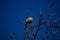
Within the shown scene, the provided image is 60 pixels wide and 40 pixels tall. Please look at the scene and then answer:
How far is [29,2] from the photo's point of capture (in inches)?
82.8

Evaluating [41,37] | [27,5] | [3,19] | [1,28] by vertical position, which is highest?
[27,5]

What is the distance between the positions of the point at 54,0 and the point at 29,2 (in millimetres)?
422

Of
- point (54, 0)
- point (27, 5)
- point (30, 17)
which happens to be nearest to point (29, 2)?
point (27, 5)

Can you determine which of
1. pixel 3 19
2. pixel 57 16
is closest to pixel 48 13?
pixel 57 16

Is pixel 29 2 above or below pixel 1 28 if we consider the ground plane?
above

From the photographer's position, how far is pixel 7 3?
6.86ft

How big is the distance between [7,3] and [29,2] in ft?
1.21

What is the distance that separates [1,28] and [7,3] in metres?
0.43

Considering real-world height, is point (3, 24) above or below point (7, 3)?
below

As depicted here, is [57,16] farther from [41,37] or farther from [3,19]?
[3,19]

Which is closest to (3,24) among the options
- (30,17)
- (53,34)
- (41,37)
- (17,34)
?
(17,34)

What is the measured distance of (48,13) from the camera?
2061mm

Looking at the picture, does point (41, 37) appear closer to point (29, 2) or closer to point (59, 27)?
point (59, 27)

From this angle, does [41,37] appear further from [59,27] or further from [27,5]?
[27,5]
